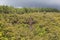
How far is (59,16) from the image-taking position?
28703 mm

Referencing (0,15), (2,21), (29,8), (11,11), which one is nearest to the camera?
(2,21)

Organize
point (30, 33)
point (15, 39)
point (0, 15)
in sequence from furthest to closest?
point (0, 15)
point (30, 33)
point (15, 39)

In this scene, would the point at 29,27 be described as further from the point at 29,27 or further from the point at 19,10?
the point at 19,10

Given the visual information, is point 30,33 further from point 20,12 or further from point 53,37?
point 20,12

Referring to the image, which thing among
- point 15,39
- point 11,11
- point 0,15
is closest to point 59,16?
point 11,11

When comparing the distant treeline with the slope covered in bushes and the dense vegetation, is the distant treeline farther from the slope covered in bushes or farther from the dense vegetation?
the slope covered in bushes

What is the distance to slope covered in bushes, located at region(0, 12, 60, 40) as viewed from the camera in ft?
65.5

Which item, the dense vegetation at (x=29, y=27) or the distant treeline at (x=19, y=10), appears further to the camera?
the distant treeline at (x=19, y=10)

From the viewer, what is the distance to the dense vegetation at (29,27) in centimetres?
1998

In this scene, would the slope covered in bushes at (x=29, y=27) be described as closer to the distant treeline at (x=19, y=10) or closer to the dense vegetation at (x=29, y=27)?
the dense vegetation at (x=29, y=27)

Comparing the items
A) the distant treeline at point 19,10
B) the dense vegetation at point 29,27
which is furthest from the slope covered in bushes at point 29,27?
the distant treeline at point 19,10

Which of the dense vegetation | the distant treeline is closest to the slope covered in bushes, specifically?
the dense vegetation

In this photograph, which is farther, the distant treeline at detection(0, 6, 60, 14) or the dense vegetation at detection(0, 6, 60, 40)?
the distant treeline at detection(0, 6, 60, 14)

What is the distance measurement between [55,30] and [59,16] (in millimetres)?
6466
